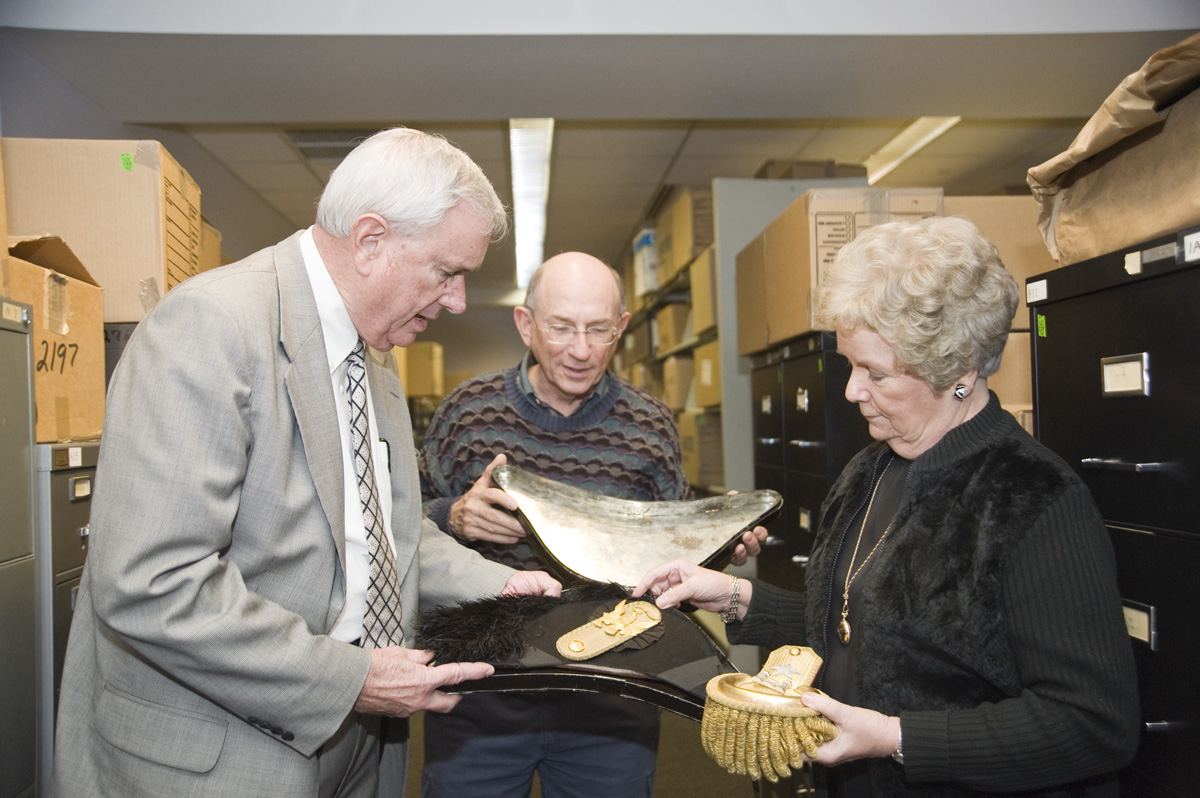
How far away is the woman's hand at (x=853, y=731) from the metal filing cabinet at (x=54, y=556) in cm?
176

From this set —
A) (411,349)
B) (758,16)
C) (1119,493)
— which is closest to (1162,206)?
(1119,493)

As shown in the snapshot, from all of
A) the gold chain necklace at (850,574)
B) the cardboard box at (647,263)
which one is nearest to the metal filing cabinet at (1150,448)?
the gold chain necklace at (850,574)

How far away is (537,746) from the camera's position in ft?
4.78

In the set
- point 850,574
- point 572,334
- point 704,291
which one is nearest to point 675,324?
point 704,291

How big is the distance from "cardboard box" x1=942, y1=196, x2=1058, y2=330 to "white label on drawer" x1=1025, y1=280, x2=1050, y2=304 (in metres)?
1.25

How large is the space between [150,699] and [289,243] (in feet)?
2.08

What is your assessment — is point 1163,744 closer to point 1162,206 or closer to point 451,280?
point 1162,206

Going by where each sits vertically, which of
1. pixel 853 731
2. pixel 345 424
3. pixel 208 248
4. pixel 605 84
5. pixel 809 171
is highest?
pixel 605 84

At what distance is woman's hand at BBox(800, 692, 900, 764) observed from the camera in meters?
0.97

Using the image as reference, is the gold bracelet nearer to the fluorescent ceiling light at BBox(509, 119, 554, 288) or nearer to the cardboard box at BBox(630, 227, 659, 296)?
the fluorescent ceiling light at BBox(509, 119, 554, 288)

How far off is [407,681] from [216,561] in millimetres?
295

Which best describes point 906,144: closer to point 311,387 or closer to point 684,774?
point 684,774

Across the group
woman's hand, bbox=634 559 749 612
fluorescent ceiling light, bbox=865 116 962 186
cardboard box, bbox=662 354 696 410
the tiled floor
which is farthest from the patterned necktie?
fluorescent ceiling light, bbox=865 116 962 186

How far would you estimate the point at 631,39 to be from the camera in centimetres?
334
